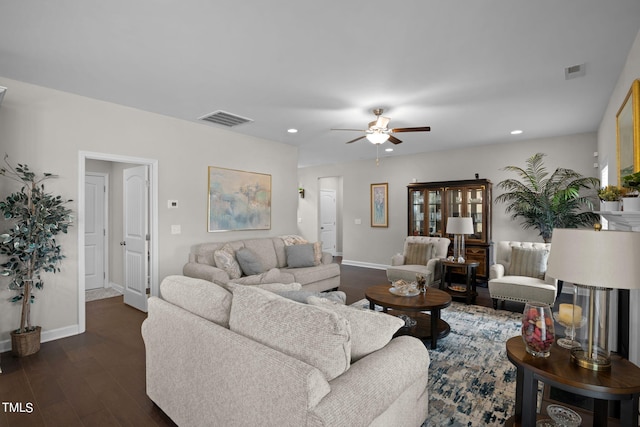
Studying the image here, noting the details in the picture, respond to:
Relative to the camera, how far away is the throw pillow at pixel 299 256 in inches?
192

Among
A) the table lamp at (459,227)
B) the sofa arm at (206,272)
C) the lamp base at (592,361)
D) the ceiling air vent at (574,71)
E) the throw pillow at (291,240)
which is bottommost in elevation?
the sofa arm at (206,272)

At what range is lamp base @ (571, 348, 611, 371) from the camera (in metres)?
1.41

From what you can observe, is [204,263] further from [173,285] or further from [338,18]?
[338,18]

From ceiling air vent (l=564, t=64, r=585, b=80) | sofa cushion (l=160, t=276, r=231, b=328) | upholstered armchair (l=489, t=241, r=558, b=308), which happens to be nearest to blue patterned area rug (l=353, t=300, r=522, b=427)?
upholstered armchair (l=489, t=241, r=558, b=308)

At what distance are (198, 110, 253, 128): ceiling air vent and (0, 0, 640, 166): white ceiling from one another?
17 cm

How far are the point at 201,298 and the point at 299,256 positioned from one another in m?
3.01

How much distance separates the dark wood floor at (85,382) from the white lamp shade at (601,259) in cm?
244

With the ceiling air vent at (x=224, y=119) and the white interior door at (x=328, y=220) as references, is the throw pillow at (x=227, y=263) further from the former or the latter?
the white interior door at (x=328, y=220)

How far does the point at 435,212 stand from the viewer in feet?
20.3

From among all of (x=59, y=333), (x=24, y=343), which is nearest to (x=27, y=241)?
(x=24, y=343)

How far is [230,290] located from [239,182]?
10.7 feet

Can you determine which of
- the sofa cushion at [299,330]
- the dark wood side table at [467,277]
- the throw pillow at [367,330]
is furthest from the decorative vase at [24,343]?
the dark wood side table at [467,277]

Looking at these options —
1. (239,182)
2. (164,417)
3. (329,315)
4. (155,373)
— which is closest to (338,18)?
(329,315)

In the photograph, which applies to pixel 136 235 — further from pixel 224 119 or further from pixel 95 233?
pixel 224 119
